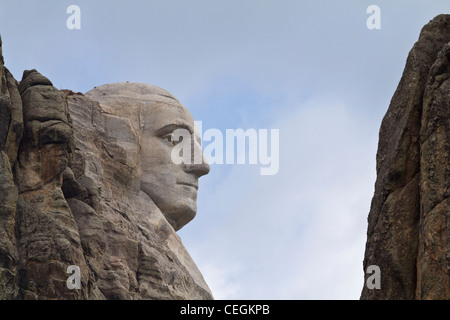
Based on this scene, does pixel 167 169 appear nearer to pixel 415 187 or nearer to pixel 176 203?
pixel 176 203

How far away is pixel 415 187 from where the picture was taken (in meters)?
28.5

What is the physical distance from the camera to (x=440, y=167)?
2742cm

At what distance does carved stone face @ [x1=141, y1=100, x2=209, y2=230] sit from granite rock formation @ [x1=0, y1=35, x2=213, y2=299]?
421 millimetres

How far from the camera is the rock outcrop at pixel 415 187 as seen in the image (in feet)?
88.0

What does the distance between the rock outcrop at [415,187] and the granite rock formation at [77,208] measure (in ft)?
39.5

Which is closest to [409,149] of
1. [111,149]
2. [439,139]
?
[439,139]

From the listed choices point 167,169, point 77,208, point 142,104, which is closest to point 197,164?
point 167,169

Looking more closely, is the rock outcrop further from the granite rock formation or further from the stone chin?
the stone chin

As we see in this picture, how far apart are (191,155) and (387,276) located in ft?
72.1

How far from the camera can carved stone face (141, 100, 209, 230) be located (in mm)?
48969

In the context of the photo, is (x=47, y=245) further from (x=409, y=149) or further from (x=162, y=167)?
(x=409, y=149)
